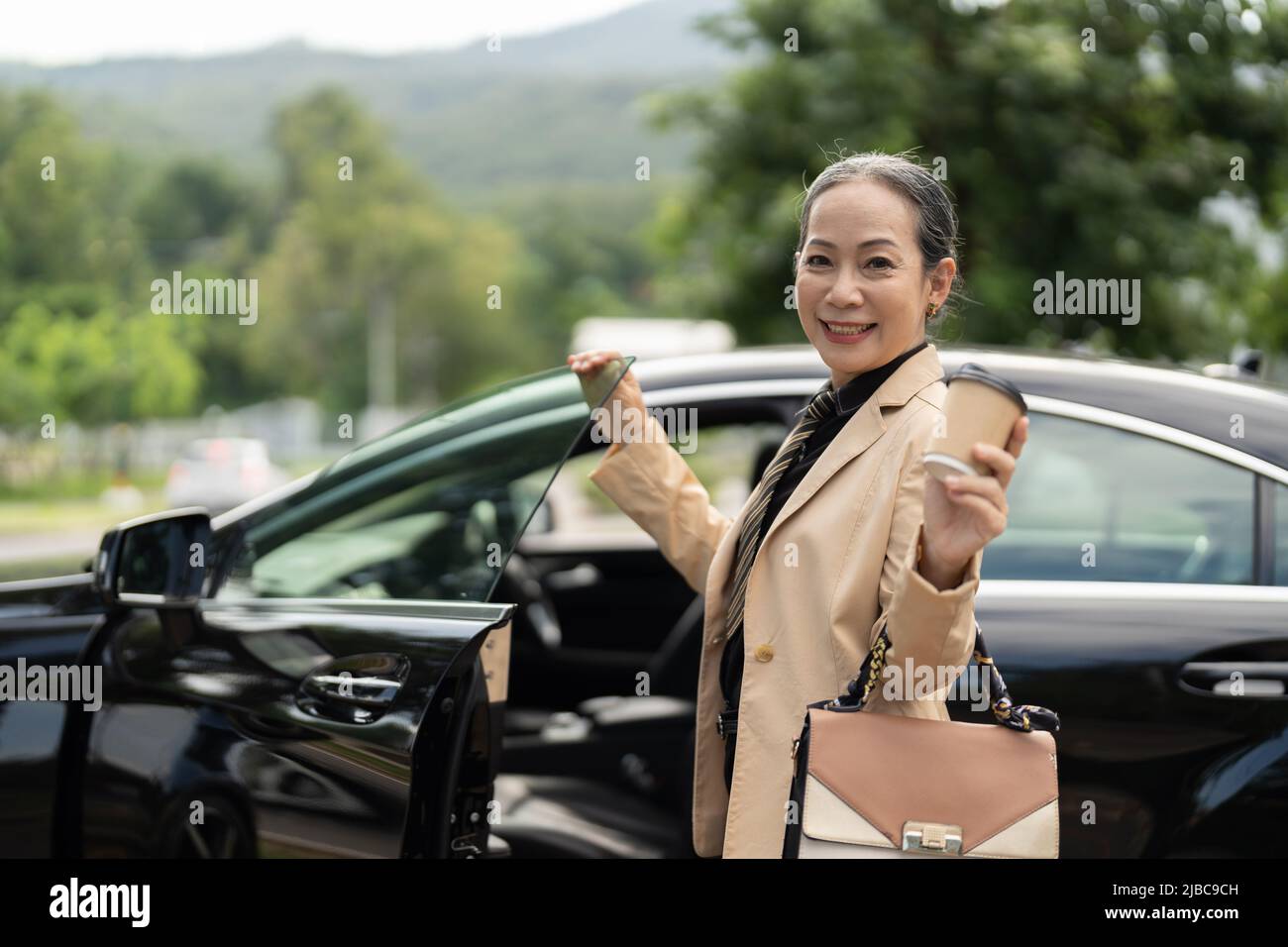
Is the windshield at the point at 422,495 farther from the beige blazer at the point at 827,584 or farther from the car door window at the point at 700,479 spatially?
the beige blazer at the point at 827,584

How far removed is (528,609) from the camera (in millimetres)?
4176

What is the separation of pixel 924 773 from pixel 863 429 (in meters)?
0.47

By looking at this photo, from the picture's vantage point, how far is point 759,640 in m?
1.70

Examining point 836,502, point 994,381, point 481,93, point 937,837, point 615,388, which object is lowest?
point 937,837

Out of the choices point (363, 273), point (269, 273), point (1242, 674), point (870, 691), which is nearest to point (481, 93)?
point (363, 273)

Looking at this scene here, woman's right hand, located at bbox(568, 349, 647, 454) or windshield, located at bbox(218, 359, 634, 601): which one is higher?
woman's right hand, located at bbox(568, 349, 647, 454)

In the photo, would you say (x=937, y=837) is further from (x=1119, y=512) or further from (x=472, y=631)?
(x=1119, y=512)

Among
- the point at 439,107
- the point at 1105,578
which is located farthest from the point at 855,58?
the point at 439,107

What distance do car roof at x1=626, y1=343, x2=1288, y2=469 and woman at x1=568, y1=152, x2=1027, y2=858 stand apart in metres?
0.54

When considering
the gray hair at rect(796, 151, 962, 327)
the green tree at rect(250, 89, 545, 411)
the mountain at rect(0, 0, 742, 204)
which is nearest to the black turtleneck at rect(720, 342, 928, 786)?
the gray hair at rect(796, 151, 962, 327)

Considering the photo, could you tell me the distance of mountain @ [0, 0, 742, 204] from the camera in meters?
143

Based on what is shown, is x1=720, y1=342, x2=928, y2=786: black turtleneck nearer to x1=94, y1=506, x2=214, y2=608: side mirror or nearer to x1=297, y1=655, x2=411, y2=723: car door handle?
x1=297, y1=655, x2=411, y2=723: car door handle

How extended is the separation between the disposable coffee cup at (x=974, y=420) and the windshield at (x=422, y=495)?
98 centimetres

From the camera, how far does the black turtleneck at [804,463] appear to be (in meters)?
1.74
